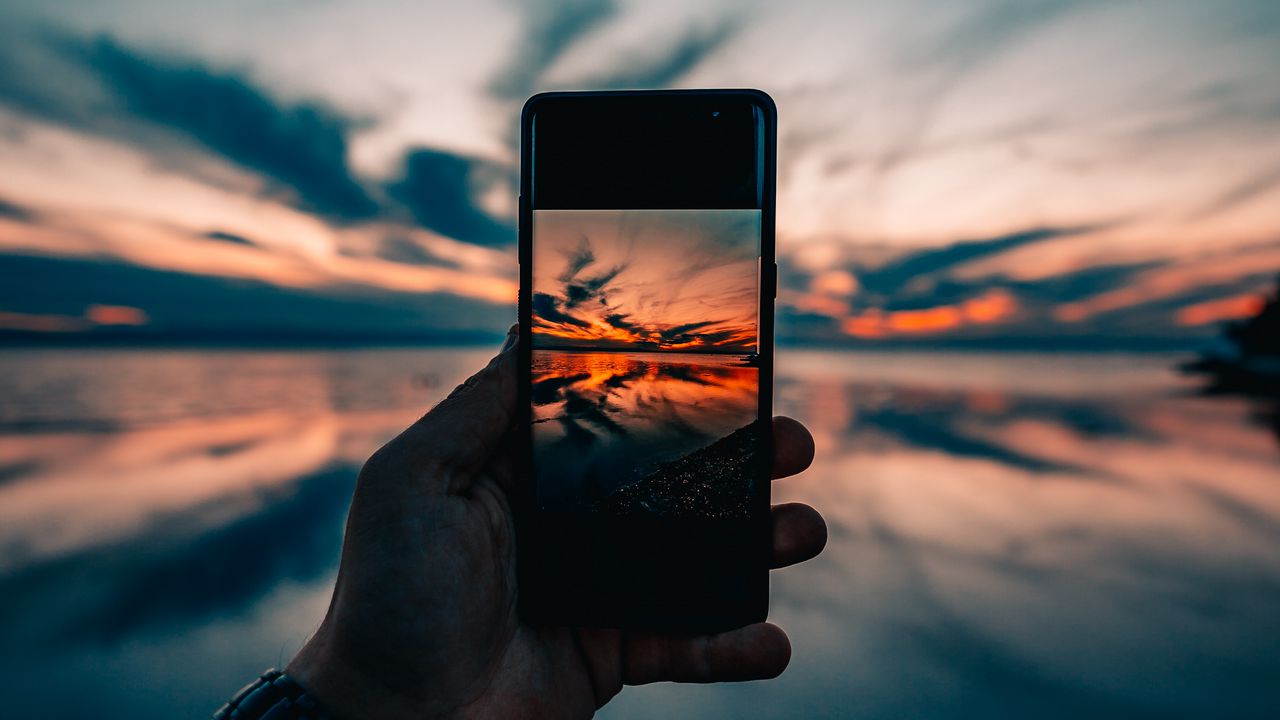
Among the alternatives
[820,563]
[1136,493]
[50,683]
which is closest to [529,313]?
[820,563]

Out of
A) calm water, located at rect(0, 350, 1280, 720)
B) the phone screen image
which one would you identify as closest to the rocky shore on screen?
the phone screen image

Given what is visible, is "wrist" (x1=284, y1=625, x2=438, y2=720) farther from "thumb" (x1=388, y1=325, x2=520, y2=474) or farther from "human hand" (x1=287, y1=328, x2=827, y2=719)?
"thumb" (x1=388, y1=325, x2=520, y2=474)

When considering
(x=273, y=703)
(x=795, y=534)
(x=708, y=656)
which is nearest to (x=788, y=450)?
(x=795, y=534)

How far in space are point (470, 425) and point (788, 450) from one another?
156cm

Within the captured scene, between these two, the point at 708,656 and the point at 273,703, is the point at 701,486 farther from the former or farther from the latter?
the point at 273,703

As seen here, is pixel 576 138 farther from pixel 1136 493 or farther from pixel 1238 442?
pixel 1238 442

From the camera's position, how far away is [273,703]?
179 cm

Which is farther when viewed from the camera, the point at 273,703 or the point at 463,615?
the point at 463,615

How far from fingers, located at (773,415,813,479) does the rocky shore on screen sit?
1.17ft

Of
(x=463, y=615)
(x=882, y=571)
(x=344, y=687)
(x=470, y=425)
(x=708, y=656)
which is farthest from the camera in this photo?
(x=882, y=571)

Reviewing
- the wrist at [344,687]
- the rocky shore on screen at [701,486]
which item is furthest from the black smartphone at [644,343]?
the wrist at [344,687]

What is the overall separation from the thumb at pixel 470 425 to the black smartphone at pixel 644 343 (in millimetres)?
88

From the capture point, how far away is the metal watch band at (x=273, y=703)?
175 centimetres

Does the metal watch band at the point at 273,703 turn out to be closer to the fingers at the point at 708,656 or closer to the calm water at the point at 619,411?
the calm water at the point at 619,411
